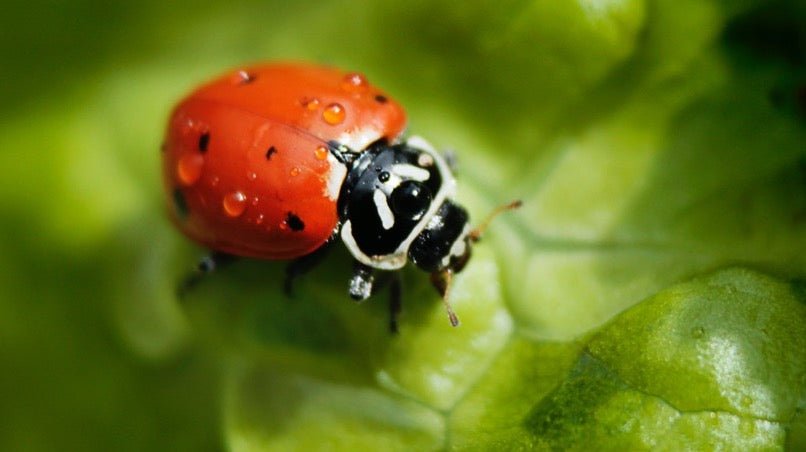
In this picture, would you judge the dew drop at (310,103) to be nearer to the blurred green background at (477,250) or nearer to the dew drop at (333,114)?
the dew drop at (333,114)

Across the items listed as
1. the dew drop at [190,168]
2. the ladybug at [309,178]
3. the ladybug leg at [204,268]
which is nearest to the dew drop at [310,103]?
the ladybug at [309,178]

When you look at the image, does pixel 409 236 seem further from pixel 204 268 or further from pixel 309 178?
pixel 204 268

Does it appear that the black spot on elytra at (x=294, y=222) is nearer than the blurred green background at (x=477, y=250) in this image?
No

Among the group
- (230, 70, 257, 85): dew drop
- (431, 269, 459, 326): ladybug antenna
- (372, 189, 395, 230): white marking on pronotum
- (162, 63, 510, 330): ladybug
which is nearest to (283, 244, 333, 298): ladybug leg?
(162, 63, 510, 330): ladybug

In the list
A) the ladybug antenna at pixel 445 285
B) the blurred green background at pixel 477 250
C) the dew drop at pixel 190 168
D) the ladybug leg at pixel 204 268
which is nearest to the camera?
the blurred green background at pixel 477 250

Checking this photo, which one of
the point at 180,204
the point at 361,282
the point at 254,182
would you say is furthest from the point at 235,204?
the point at 361,282

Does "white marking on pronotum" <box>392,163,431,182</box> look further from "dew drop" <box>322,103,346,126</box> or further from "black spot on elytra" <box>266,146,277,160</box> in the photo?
"black spot on elytra" <box>266,146,277,160</box>
